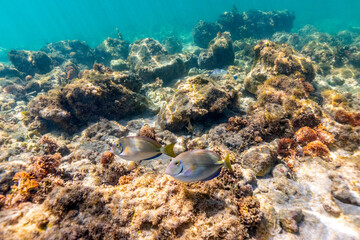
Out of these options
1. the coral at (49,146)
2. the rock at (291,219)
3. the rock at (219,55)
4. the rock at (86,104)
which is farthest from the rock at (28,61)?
the rock at (291,219)

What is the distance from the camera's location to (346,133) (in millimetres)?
4348

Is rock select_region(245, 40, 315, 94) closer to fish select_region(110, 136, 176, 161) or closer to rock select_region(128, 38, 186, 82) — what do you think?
rock select_region(128, 38, 186, 82)

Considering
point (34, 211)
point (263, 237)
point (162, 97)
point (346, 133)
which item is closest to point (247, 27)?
point (162, 97)

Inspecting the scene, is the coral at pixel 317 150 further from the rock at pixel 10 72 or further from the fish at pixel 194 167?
the rock at pixel 10 72

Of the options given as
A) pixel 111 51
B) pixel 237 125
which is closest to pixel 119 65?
pixel 111 51

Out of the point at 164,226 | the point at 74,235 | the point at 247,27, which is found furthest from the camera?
the point at 247,27

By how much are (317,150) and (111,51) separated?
1907 cm

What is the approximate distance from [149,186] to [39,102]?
792 cm

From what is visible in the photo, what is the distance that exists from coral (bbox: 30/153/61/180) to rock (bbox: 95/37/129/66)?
1486 cm

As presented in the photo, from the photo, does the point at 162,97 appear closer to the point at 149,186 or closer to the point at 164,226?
the point at 149,186

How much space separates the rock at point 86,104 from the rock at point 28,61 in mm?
9837

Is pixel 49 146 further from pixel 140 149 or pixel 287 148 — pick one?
pixel 287 148

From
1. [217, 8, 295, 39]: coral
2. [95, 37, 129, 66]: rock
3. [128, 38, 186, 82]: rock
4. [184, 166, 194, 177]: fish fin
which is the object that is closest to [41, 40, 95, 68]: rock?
[95, 37, 129, 66]: rock

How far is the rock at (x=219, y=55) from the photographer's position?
12.1m
